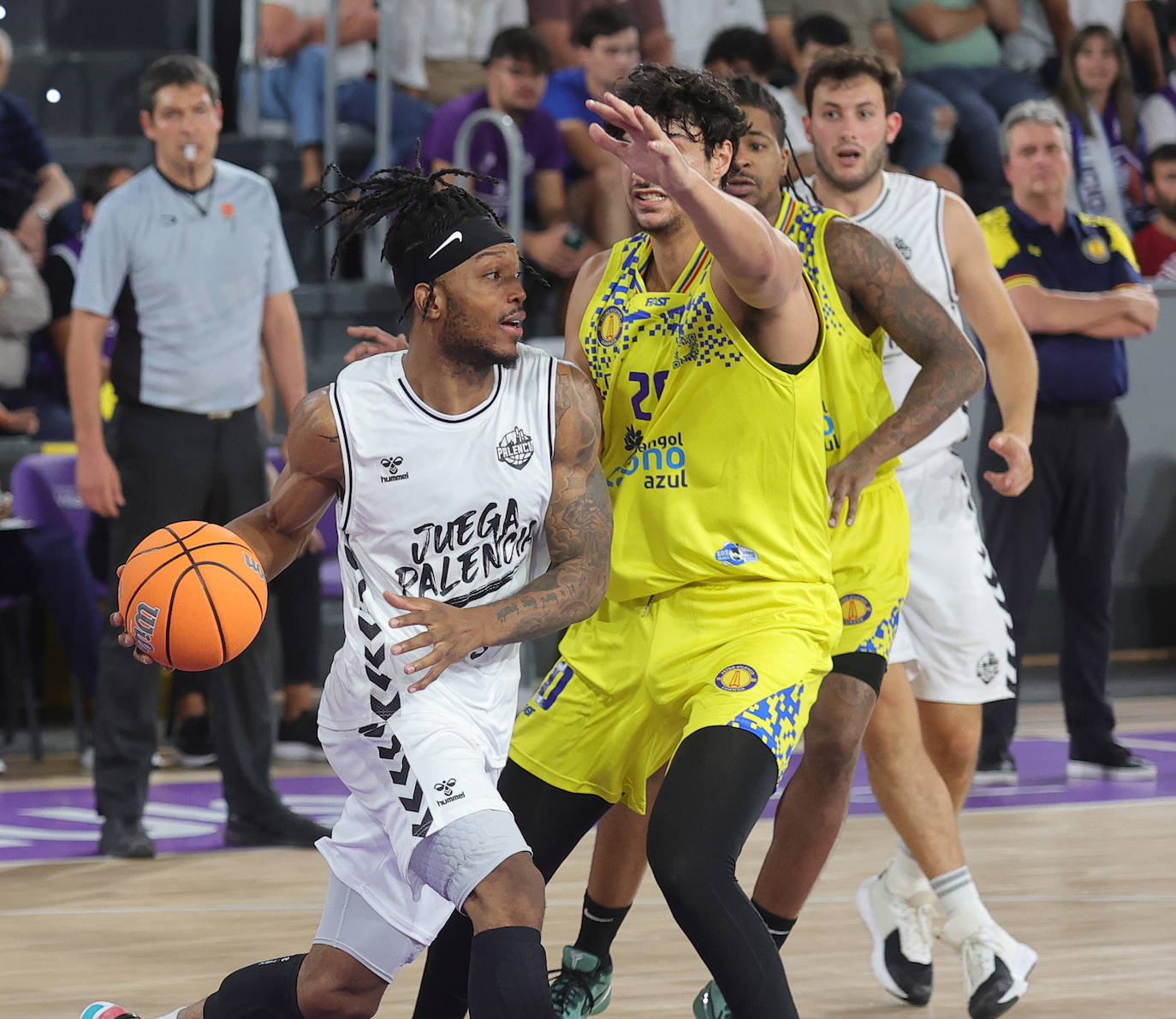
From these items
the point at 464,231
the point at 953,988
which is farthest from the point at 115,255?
the point at 953,988

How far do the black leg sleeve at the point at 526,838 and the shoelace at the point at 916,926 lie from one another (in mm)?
1168

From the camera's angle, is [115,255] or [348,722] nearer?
[348,722]

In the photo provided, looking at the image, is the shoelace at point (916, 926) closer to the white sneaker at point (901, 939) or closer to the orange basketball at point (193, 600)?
the white sneaker at point (901, 939)

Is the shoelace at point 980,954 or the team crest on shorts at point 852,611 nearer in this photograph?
the team crest on shorts at point 852,611

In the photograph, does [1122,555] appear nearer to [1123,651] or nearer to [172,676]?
[1123,651]

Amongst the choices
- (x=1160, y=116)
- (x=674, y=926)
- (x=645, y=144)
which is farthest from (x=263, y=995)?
(x=1160, y=116)

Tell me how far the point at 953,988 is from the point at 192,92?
3.79 meters

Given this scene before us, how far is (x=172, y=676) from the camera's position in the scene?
8359 millimetres

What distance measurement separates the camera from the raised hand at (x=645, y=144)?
3.29m

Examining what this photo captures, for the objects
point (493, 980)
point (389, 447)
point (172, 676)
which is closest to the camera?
point (493, 980)

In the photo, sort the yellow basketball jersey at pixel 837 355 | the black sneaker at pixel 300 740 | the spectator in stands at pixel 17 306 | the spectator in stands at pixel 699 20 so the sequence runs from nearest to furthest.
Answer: the yellow basketball jersey at pixel 837 355 → the black sneaker at pixel 300 740 → the spectator in stands at pixel 17 306 → the spectator in stands at pixel 699 20

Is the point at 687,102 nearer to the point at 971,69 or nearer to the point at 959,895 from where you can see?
the point at 959,895

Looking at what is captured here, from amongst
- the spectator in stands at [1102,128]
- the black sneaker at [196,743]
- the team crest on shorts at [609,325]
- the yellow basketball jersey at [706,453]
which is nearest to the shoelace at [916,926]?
the yellow basketball jersey at [706,453]

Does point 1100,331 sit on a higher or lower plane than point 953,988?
higher
